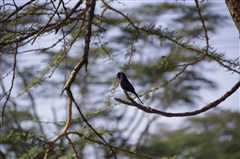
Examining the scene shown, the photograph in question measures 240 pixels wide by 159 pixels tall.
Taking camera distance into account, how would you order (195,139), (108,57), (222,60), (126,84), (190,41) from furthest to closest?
1. (195,139)
2. (108,57)
3. (190,41)
4. (222,60)
5. (126,84)

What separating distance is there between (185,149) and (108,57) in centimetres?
753

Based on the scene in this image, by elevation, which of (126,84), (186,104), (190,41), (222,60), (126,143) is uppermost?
(186,104)

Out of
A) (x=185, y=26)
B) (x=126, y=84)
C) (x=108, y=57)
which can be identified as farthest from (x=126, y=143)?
(x=126, y=84)

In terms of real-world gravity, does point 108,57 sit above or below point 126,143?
below

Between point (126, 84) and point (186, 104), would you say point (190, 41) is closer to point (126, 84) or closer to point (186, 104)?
point (126, 84)

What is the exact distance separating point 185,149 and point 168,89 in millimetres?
1183

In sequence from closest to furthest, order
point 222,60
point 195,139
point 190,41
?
point 222,60, point 190,41, point 195,139

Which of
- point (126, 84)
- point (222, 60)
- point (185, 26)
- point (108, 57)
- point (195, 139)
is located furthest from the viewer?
point (195, 139)

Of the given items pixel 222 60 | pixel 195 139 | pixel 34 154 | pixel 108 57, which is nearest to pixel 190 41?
pixel 222 60

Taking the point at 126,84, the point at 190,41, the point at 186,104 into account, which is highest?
the point at 186,104

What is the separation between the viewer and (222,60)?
2.71m

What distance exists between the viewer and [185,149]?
34.4 feet

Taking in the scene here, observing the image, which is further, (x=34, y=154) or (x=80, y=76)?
(x=80, y=76)

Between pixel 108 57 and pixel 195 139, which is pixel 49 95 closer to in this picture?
pixel 195 139
